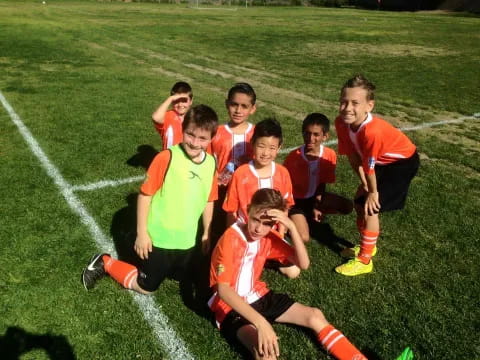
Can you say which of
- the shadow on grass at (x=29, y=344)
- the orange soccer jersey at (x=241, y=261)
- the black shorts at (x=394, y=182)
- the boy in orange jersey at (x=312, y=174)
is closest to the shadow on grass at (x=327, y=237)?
the boy in orange jersey at (x=312, y=174)

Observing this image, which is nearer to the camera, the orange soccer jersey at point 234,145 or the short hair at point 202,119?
the short hair at point 202,119

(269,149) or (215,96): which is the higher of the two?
(269,149)

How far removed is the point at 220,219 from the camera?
4.85m

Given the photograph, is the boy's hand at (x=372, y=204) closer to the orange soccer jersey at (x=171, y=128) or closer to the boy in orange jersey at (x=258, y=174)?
the boy in orange jersey at (x=258, y=174)

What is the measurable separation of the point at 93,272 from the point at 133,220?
1.18 metres

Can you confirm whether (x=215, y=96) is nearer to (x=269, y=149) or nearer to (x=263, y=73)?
(x=263, y=73)

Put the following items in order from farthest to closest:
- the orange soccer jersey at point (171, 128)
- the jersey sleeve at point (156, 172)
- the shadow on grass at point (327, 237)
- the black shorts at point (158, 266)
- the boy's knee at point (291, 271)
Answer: the orange soccer jersey at point (171, 128) → the shadow on grass at point (327, 237) → the boy's knee at point (291, 271) → the black shorts at point (158, 266) → the jersey sleeve at point (156, 172)

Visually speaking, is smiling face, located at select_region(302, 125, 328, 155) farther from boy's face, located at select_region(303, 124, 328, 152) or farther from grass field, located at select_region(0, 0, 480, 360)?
grass field, located at select_region(0, 0, 480, 360)

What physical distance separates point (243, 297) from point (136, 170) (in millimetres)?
3477

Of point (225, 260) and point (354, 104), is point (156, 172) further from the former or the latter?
point (354, 104)

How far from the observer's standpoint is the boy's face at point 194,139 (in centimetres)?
326

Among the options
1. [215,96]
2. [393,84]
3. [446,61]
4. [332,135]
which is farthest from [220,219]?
[446,61]

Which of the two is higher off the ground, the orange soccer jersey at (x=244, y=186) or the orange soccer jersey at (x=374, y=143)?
the orange soccer jersey at (x=374, y=143)

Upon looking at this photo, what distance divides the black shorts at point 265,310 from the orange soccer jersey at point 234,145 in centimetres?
158
